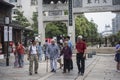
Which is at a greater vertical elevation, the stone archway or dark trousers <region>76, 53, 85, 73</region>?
the stone archway

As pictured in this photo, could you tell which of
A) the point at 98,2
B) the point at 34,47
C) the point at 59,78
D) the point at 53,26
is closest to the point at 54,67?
the point at 34,47

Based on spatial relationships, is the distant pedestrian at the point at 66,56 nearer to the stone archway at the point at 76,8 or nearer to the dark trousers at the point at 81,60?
the dark trousers at the point at 81,60

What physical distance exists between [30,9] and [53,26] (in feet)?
43.7

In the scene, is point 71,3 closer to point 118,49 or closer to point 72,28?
point 72,28

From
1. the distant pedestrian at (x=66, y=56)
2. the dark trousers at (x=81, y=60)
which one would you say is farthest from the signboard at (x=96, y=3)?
the dark trousers at (x=81, y=60)

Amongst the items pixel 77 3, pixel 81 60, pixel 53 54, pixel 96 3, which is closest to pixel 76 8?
pixel 77 3

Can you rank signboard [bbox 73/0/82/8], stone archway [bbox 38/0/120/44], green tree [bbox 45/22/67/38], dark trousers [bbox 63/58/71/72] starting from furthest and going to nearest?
green tree [bbox 45/22/67/38] < signboard [bbox 73/0/82/8] < stone archway [bbox 38/0/120/44] < dark trousers [bbox 63/58/71/72]

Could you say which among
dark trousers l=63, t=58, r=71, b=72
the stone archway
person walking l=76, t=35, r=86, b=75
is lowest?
dark trousers l=63, t=58, r=71, b=72

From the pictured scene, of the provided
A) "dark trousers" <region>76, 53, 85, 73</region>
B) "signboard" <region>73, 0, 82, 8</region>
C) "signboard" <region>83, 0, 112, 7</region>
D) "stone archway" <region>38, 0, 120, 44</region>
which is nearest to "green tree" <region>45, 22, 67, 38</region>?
"stone archway" <region>38, 0, 120, 44</region>

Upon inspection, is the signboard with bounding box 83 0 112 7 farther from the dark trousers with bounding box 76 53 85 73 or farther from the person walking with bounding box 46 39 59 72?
the dark trousers with bounding box 76 53 85 73

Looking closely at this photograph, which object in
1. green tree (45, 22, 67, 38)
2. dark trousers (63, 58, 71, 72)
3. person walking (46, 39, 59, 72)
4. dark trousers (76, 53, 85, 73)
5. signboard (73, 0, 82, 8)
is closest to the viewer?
dark trousers (76, 53, 85, 73)

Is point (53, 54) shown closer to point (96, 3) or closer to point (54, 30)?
point (96, 3)

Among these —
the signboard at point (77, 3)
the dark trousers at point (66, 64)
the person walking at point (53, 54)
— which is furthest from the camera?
the signboard at point (77, 3)

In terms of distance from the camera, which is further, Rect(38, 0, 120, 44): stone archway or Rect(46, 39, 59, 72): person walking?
Rect(38, 0, 120, 44): stone archway
